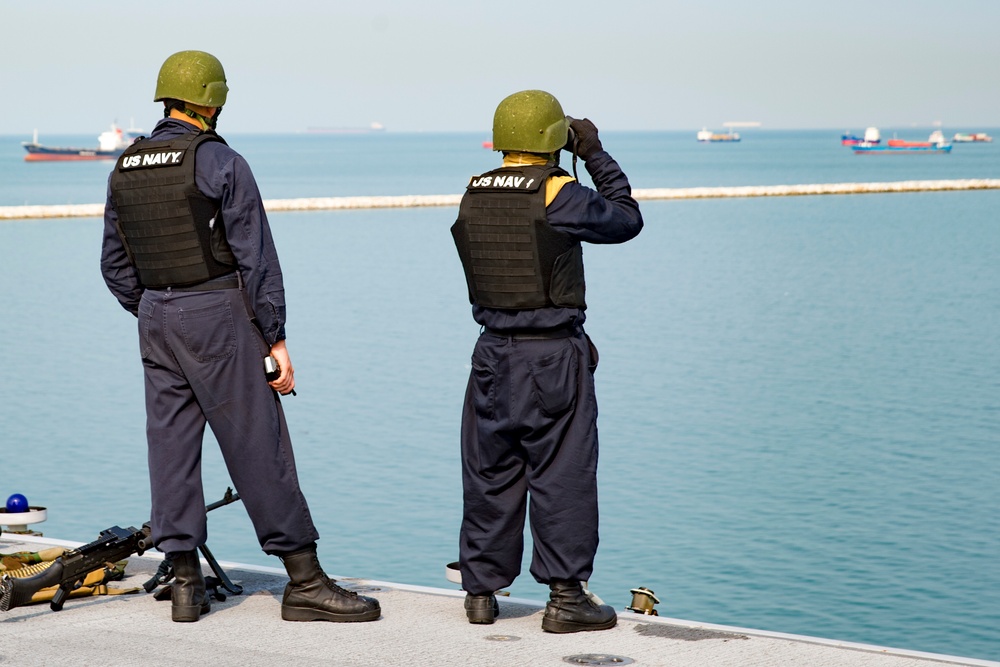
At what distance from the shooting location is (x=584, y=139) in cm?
493

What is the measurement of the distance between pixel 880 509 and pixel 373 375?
8988 mm

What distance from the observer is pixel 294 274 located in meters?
34.6

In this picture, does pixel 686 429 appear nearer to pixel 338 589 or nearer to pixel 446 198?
pixel 338 589

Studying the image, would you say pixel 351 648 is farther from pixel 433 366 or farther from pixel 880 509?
pixel 433 366

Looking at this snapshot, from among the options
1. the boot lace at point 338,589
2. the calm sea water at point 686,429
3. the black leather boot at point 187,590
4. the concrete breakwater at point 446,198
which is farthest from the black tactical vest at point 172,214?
the concrete breakwater at point 446,198

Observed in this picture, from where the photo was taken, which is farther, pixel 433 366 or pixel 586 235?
pixel 433 366

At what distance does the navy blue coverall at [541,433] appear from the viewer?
4.70 m

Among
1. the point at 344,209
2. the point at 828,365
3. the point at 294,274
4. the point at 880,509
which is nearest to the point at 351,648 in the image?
the point at 880,509

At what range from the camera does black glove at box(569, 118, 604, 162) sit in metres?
4.90

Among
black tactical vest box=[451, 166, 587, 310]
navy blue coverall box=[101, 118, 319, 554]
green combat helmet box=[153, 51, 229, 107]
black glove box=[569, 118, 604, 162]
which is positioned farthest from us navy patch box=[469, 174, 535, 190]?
green combat helmet box=[153, 51, 229, 107]

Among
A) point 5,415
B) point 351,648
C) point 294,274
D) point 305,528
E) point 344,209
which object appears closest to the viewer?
point 351,648

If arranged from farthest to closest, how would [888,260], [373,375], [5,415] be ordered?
[888,260]
[373,375]
[5,415]

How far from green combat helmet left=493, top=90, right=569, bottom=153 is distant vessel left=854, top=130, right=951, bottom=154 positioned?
534 ft

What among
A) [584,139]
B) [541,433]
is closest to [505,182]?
[584,139]
